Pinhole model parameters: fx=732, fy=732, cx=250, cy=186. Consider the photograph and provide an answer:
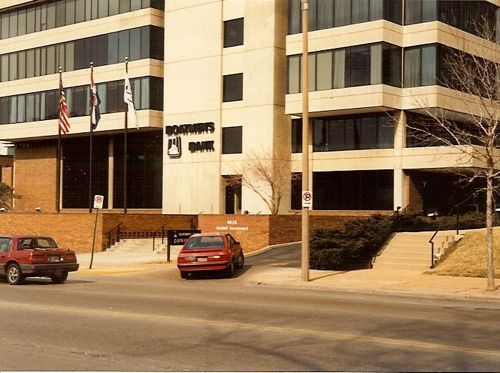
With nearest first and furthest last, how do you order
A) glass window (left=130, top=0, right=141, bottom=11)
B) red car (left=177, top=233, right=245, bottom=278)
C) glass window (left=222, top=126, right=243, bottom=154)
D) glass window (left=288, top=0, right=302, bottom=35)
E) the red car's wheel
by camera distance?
the red car's wheel
red car (left=177, top=233, right=245, bottom=278)
glass window (left=288, top=0, right=302, bottom=35)
glass window (left=222, top=126, right=243, bottom=154)
glass window (left=130, top=0, right=141, bottom=11)

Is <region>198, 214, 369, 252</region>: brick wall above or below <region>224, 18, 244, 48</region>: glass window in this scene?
below

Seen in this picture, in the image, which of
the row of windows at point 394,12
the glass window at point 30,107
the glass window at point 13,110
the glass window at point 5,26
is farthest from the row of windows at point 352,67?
the glass window at point 5,26

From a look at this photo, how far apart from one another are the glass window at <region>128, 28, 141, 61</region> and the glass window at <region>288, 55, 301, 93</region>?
45.0ft

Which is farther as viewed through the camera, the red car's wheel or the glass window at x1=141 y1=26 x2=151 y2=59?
the glass window at x1=141 y1=26 x2=151 y2=59

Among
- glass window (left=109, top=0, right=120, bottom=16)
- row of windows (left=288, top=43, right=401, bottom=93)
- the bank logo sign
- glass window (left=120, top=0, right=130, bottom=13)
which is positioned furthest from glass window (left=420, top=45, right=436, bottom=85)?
glass window (left=109, top=0, right=120, bottom=16)

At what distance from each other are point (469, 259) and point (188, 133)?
29.9 metres

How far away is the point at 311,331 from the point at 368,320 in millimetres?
1856

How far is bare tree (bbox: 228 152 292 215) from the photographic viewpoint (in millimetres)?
43938

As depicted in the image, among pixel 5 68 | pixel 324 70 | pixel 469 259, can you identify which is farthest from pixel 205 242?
pixel 5 68

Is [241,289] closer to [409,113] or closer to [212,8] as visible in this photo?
[409,113]

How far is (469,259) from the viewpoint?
23.7m

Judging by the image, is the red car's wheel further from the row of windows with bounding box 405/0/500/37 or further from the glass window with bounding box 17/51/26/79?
the glass window with bounding box 17/51/26/79

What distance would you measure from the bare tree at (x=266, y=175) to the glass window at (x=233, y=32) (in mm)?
8052

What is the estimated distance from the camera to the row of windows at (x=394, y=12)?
41.4 m
